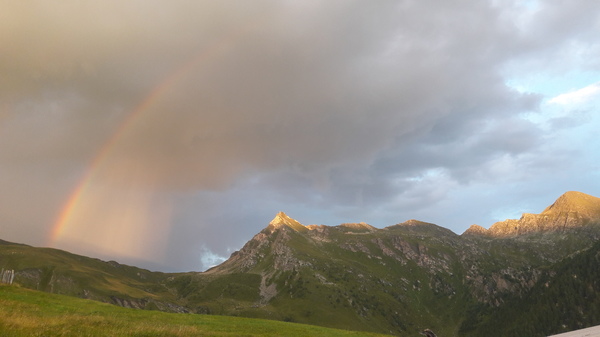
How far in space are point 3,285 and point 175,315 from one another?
23067mm

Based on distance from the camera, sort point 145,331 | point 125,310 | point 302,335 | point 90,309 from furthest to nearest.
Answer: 1. point 125,310
2. point 90,309
3. point 302,335
4. point 145,331

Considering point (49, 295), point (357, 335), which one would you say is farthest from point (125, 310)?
point (357, 335)

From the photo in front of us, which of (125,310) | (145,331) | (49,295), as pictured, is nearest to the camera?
(145,331)

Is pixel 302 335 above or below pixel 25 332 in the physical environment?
below

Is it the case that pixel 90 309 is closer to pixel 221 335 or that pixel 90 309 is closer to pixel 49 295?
pixel 49 295

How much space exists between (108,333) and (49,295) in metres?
32.6

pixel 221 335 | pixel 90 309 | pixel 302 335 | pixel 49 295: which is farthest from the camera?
pixel 49 295

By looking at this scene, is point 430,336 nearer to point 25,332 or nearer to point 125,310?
point 25,332

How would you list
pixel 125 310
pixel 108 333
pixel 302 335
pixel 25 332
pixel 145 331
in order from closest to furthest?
pixel 25 332
pixel 108 333
pixel 145 331
pixel 302 335
pixel 125 310

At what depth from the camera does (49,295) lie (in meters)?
44.7

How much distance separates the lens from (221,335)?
90.2 ft

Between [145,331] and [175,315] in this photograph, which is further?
[175,315]

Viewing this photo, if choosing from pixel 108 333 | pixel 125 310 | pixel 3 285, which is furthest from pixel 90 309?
pixel 108 333

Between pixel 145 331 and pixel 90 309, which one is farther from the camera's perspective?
pixel 90 309
